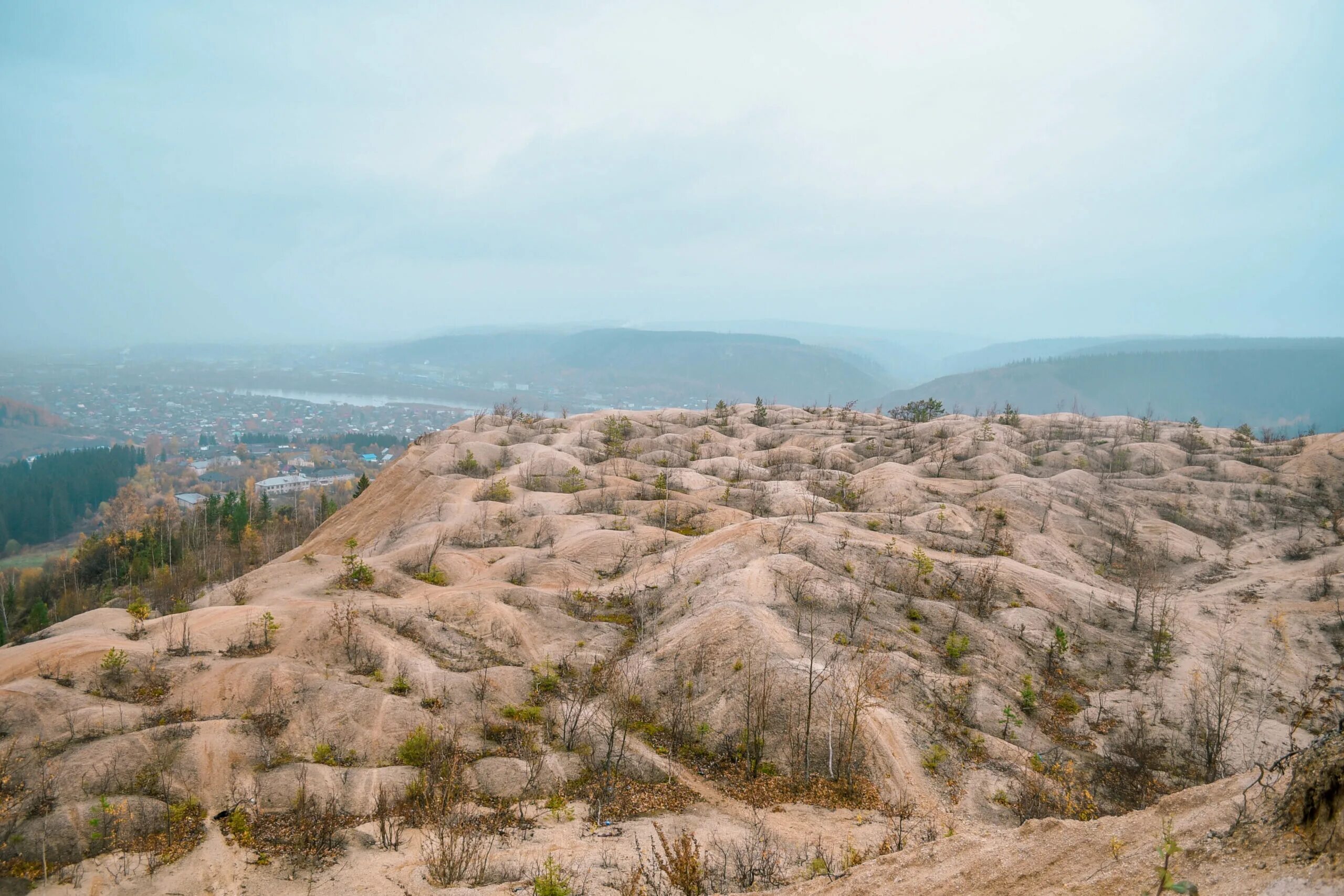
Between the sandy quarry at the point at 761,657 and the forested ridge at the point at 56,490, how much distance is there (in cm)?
9619

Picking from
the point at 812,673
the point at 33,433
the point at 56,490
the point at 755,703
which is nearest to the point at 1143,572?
the point at 812,673

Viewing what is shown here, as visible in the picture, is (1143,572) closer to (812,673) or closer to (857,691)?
(857,691)

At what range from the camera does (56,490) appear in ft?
313

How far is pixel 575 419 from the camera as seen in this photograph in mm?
46156

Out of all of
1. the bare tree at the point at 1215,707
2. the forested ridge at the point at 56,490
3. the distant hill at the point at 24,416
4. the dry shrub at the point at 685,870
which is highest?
the dry shrub at the point at 685,870

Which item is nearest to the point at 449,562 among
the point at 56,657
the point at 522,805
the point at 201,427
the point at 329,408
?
the point at 56,657

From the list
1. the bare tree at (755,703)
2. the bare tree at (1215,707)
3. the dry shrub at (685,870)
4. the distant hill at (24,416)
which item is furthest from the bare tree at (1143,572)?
the distant hill at (24,416)

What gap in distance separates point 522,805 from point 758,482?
21.6m

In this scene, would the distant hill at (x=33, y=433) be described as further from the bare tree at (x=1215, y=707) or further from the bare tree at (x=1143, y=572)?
the bare tree at (x=1215, y=707)

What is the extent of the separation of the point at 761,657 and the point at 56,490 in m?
126

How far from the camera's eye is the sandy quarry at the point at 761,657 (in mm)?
9461

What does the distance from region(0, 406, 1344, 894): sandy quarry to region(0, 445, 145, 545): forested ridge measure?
96.2m

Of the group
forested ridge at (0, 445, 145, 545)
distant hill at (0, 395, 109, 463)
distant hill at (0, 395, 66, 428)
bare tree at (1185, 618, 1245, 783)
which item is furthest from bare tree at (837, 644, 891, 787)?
distant hill at (0, 395, 66, 428)

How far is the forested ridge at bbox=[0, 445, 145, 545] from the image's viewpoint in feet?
298
